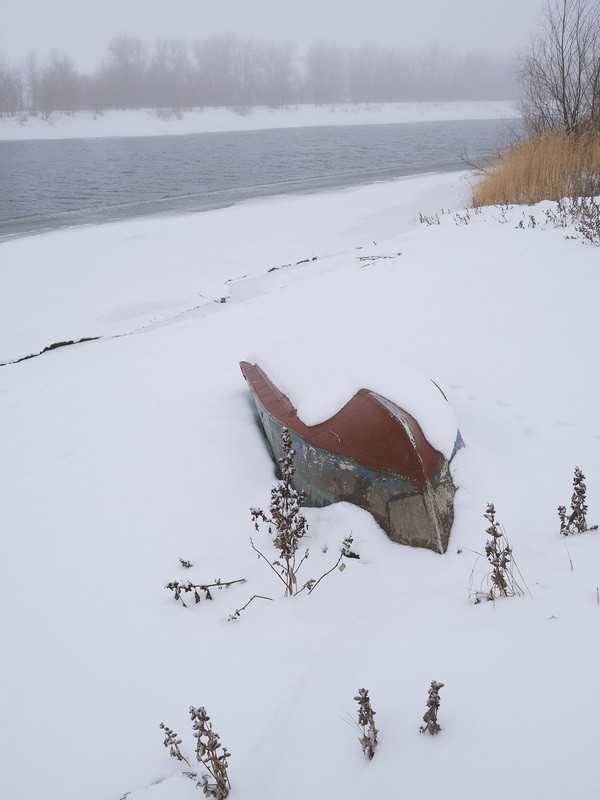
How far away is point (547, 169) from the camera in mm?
10516

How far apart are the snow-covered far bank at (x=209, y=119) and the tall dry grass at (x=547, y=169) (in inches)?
1872

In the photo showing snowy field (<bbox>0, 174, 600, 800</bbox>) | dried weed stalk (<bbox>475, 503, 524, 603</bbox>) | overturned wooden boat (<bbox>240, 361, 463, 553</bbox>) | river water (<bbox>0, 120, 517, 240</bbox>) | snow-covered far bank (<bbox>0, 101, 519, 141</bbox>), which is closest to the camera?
snowy field (<bbox>0, 174, 600, 800</bbox>)

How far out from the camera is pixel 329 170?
25.7 metres

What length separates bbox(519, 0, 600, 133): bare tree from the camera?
11750mm

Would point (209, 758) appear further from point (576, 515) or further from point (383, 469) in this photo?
point (576, 515)

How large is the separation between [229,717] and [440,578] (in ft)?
3.81

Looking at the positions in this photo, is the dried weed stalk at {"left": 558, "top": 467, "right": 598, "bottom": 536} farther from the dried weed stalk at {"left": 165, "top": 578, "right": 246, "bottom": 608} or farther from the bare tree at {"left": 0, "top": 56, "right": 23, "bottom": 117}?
the bare tree at {"left": 0, "top": 56, "right": 23, "bottom": 117}

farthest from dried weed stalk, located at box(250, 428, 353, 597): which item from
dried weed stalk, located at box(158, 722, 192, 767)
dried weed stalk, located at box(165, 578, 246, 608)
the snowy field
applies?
dried weed stalk, located at box(158, 722, 192, 767)

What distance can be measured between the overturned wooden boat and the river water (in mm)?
15607

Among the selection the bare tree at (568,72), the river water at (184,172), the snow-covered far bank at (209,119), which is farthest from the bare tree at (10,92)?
the bare tree at (568,72)

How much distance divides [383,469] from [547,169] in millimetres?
10701

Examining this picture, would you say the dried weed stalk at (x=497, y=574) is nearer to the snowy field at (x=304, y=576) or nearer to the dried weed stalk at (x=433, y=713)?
the snowy field at (x=304, y=576)

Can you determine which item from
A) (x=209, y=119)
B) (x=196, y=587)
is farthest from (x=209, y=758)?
(x=209, y=119)

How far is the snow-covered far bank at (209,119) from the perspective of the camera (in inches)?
2239
